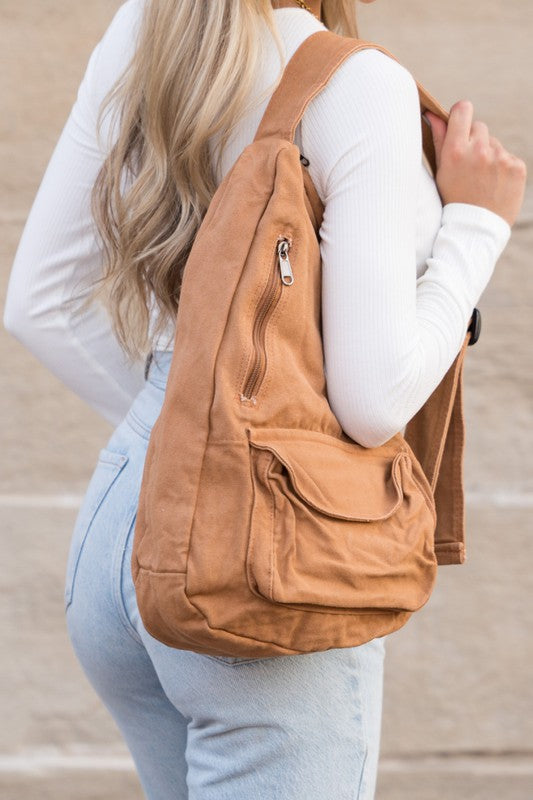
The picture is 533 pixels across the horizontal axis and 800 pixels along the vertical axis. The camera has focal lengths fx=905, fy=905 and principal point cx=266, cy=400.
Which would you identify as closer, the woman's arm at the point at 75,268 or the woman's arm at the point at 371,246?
the woman's arm at the point at 371,246

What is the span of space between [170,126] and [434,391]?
41 centimetres

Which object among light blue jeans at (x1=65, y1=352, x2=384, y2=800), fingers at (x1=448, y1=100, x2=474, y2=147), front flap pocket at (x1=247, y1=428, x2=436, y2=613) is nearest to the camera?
front flap pocket at (x1=247, y1=428, x2=436, y2=613)

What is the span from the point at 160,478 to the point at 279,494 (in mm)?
106

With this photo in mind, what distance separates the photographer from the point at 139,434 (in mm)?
991

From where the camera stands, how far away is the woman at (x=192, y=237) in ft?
2.66

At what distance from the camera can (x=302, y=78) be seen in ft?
2.71

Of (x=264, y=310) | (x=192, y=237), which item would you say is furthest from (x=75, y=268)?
(x=264, y=310)

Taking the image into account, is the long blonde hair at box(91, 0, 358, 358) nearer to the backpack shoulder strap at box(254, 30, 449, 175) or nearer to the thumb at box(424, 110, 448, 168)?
the backpack shoulder strap at box(254, 30, 449, 175)

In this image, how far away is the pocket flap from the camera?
78cm

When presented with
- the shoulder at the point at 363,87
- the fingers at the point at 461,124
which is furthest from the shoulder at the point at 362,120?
the fingers at the point at 461,124

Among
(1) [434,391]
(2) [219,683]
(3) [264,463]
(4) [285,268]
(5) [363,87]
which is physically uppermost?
(5) [363,87]

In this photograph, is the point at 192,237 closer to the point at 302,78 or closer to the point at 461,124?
the point at 302,78

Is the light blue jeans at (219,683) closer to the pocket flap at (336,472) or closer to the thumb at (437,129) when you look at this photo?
the pocket flap at (336,472)

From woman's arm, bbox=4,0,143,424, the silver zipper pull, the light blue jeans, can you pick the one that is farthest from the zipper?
woman's arm, bbox=4,0,143,424
